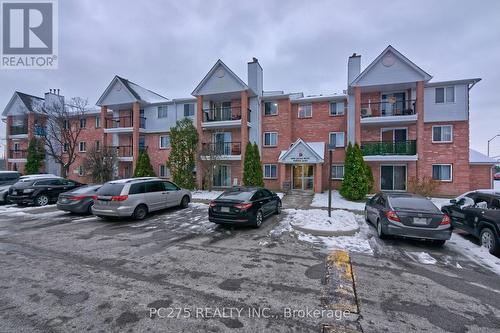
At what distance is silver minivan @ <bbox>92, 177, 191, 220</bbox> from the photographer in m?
9.73

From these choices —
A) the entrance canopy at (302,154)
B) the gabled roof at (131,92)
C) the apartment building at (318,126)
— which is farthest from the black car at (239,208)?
the gabled roof at (131,92)

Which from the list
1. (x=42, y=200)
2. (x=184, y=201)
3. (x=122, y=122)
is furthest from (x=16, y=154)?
(x=184, y=201)

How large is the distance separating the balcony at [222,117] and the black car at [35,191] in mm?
11435

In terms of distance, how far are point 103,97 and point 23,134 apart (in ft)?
46.2

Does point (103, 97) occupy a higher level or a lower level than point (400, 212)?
higher

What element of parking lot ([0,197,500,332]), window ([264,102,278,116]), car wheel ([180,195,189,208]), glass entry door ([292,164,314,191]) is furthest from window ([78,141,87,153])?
glass entry door ([292,164,314,191])

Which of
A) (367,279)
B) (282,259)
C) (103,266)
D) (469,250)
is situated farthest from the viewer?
(469,250)

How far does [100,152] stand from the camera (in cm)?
2048

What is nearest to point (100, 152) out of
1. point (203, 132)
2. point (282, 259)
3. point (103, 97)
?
point (103, 97)

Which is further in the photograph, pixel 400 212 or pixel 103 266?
pixel 400 212

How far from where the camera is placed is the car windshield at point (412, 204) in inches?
280

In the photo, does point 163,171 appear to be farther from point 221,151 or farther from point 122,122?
point 221,151

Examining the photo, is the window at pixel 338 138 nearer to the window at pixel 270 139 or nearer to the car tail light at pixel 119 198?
the window at pixel 270 139

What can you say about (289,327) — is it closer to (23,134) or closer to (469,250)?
(469,250)
